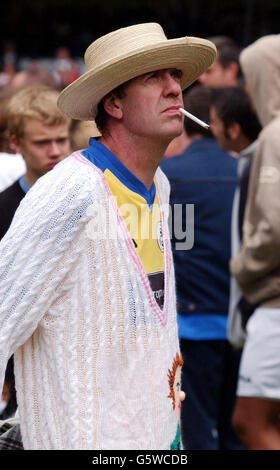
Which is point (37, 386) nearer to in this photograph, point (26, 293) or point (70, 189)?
point (26, 293)

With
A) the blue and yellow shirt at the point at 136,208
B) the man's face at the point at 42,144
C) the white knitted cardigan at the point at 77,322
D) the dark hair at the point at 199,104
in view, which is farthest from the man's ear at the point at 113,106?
the dark hair at the point at 199,104

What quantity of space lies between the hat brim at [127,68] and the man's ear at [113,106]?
0.02 metres

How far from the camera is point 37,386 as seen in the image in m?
2.72

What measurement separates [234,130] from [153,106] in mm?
2577

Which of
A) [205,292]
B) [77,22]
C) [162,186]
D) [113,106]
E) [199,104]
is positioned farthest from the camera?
[77,22]

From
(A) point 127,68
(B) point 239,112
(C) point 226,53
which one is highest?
(A) point 127,68

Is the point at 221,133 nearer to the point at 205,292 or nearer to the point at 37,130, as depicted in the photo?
the point at 205,292

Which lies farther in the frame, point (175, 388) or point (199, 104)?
point (199, 104)

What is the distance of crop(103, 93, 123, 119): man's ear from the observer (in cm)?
290

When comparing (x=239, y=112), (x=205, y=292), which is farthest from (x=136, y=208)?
(x=239, y=112)

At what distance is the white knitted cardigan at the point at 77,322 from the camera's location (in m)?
2.63

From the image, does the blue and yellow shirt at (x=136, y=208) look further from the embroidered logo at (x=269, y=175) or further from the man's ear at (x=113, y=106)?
the embroidered logo at (x=269, y=175)

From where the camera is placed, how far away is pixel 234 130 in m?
5.37

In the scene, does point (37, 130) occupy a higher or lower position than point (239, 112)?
higher
